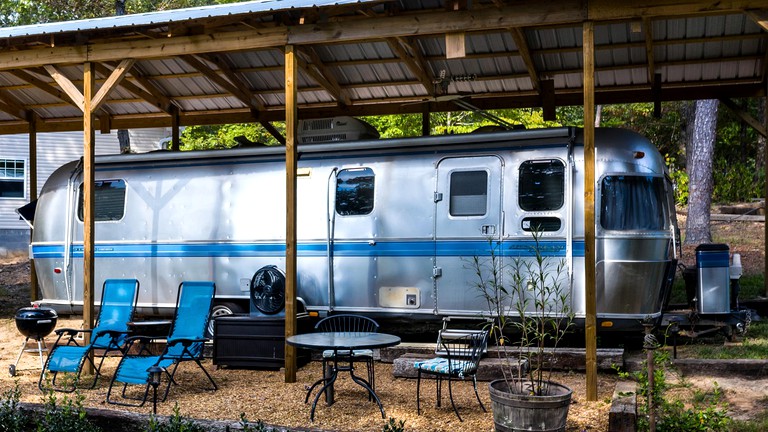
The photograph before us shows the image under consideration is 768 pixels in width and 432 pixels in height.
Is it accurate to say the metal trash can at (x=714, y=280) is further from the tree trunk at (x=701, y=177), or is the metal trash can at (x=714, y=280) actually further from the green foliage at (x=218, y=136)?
the green foliage at (x=218, y=136)

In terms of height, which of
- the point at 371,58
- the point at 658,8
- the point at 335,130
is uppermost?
the point at 371,58

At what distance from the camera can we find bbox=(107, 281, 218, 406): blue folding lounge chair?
292 inches

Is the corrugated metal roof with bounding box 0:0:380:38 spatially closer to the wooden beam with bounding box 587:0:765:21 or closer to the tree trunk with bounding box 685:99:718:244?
the wooden beam with bounding box 587:0:765:21

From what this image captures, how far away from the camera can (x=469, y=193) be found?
9227mm

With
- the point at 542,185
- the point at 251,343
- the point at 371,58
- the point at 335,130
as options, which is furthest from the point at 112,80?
the point at 542,185

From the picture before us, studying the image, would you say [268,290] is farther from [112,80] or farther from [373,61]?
[373,61]

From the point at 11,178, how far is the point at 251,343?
15.2 meters

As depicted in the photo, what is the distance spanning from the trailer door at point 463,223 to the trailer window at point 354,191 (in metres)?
0.89

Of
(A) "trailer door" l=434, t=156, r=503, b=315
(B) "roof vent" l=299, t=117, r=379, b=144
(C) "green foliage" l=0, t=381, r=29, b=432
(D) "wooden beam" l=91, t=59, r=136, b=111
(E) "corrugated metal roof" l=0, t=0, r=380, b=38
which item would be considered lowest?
(C) "green foliage" l=0, t=381, r=29, b=432

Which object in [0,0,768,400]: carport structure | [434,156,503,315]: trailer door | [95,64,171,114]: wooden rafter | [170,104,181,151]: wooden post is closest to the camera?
[0,0,768,400]: carport structure

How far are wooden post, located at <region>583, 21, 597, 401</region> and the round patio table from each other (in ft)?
5.67

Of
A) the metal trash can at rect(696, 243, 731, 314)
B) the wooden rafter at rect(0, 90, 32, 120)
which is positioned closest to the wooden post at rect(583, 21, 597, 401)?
the metal trash can at rect(696, 243, 731, 314)

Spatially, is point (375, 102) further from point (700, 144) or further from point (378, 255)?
point (700, 144)

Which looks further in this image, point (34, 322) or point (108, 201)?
point (108, 201)
